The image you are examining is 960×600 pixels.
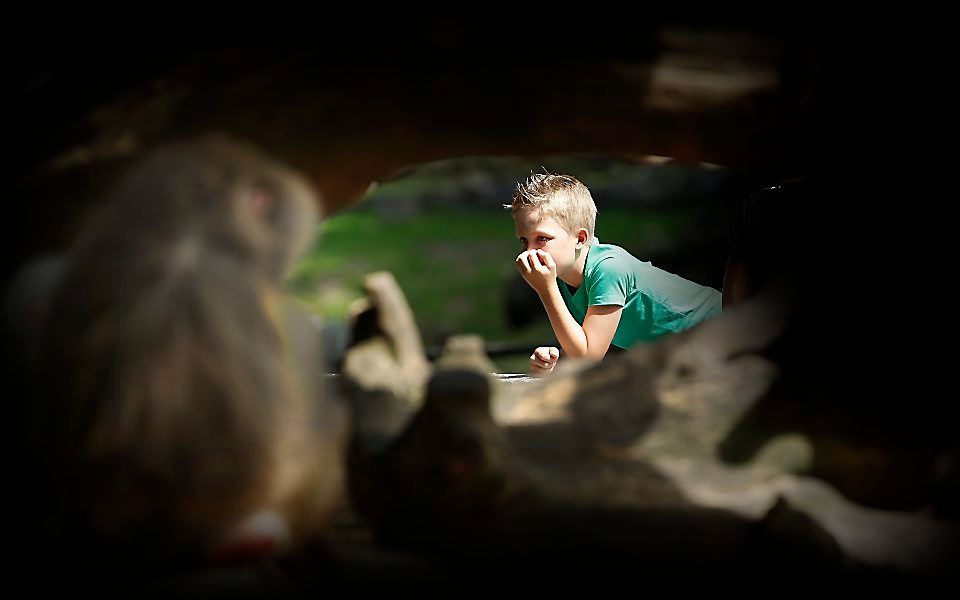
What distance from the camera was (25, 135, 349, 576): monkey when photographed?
1131mm

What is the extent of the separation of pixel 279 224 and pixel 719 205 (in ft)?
15.9

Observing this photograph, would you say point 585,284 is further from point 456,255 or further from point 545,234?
point 456,255

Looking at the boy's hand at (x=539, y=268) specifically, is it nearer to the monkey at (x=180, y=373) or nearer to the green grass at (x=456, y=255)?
the monkey at (x=180, y=373)

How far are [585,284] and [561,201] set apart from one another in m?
0.21

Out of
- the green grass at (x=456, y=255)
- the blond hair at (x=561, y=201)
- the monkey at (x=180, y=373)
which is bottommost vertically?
the monkey at (x=180, y=373)

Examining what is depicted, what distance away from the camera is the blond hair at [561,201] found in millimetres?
2061

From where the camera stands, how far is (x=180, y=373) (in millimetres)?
1129

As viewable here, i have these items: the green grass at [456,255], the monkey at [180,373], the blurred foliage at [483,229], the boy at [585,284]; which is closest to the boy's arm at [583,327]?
the boy at [585,284]

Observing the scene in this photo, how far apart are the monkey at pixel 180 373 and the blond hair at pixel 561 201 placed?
96 cm

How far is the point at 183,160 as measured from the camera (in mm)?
1180

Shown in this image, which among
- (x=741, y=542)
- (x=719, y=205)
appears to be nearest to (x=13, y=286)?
(x=741, y=542)

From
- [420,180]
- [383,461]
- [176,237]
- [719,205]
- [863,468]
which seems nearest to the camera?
[176,237]

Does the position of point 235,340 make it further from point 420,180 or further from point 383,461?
point 420,180

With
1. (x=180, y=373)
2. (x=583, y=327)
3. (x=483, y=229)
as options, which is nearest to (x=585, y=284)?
(x=583, y=327)
